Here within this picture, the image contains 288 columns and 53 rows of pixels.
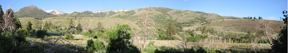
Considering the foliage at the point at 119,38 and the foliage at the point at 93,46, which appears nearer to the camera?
the foliage at the point at 93,46

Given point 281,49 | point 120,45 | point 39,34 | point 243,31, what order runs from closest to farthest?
point 281,49 → point 120,45 → point 39,34 → point 243,31

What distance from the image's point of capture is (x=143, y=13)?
20156 millimetres

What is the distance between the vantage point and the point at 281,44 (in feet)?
25.7

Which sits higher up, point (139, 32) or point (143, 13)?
point (143, 13)

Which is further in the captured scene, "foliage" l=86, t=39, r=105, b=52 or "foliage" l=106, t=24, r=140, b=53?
"foliage" l=106, t=24, r=140, b=53

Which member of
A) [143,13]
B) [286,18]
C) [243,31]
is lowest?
[243,31]

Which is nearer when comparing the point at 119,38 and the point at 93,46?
the point at 93,46

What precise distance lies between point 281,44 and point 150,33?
1473 cm

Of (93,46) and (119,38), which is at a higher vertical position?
(119,38)

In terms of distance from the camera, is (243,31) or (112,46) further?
(243,31)

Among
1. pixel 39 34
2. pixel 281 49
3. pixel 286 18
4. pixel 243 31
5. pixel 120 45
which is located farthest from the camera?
pixel 243 31

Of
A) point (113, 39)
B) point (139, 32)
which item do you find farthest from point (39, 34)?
point (139, 32)

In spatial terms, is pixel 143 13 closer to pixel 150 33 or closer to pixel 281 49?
pixel 150 33

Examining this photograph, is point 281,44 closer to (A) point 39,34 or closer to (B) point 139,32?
(B) point 139,32
